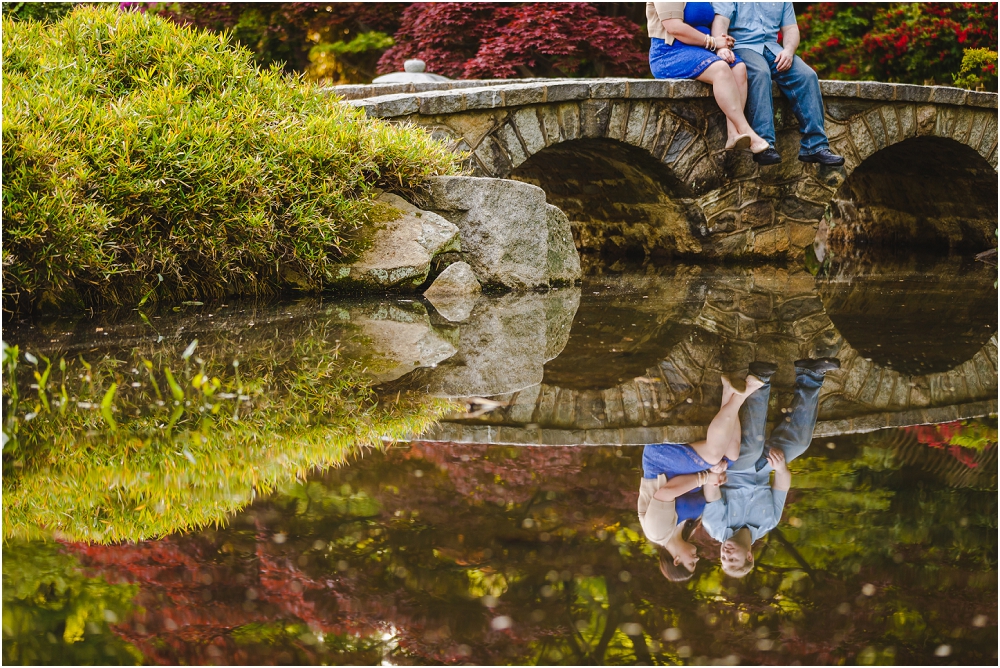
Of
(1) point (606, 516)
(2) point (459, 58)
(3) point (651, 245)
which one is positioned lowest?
(3) point (651, 245)

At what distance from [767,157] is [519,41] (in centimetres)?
500

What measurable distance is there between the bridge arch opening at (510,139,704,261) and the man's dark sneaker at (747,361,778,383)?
12.1 ft

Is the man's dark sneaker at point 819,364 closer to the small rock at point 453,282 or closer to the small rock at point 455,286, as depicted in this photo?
the small rock at point 455,286

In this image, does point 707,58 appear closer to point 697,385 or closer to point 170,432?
point 697,385

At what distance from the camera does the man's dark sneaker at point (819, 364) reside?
3164 mm

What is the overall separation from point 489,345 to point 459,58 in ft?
28.6

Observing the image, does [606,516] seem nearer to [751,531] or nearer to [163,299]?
[751,531]

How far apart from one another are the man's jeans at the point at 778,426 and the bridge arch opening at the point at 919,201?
5829 millimetres

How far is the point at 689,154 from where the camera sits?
6.91 meters

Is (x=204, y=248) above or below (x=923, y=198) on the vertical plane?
above

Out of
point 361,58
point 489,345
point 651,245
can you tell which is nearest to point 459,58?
point 361,58

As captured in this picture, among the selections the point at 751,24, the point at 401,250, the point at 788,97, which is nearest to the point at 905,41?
the point at 788,97

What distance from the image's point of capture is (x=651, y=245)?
26.0 feet

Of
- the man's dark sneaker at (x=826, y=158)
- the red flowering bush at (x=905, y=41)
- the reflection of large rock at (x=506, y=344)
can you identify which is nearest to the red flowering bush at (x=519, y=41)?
the red flowering bush at (x=905, y=41)
